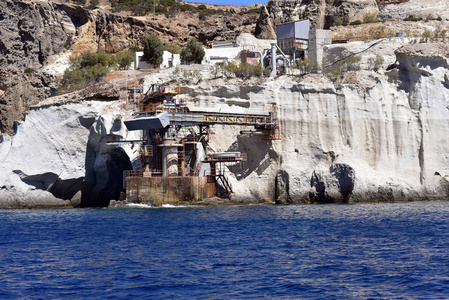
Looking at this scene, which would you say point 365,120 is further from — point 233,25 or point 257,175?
point 233,25

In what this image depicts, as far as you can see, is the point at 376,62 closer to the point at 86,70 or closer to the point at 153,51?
the point at 153,51

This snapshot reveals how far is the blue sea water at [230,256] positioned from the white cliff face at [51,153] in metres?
14.8

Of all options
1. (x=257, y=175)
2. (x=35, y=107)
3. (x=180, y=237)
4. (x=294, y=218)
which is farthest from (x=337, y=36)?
(x=180, y=237)

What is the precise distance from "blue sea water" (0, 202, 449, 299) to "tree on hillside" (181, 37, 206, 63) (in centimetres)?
3916

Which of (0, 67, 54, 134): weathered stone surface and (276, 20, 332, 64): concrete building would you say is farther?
(276, 20, 332, 64): concrete building

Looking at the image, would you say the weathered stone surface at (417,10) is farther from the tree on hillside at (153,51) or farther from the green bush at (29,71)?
the green bush at (29,71)

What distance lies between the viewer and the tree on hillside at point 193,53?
8250 cm

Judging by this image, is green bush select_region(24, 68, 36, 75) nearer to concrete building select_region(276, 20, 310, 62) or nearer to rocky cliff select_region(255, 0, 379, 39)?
concrete building select_region(276, 20, 310, 62)

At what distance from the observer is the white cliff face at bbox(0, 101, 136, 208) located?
6078 cm

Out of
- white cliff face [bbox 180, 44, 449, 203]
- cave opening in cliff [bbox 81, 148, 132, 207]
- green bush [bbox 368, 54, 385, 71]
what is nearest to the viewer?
white cliff face [bbox 180, 44, 449, 203]

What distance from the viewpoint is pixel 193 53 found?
272 feet

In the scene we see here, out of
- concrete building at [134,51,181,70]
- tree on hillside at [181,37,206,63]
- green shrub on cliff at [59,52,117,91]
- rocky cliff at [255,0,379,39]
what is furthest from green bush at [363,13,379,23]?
green shrub on cliff at [59,52,117,91]

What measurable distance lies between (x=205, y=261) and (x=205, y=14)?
3733 inches

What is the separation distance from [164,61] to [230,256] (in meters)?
55.4
